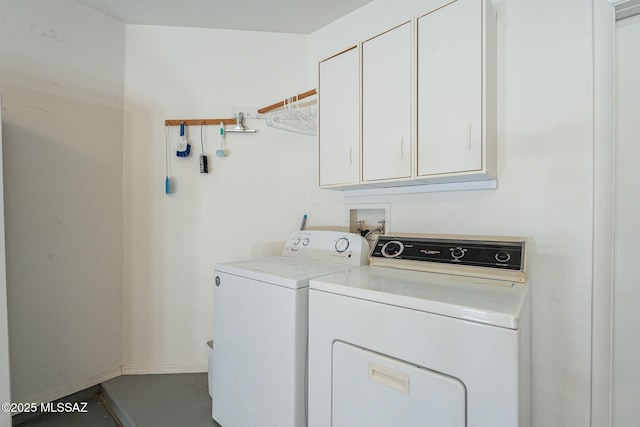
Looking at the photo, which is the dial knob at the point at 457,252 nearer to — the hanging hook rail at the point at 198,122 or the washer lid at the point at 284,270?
the washer lid at the point at 284,270

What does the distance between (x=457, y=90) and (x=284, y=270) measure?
107 cm

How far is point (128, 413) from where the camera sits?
5.24ft

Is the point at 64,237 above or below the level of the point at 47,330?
above

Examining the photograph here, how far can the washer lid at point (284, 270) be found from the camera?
119 centimetres

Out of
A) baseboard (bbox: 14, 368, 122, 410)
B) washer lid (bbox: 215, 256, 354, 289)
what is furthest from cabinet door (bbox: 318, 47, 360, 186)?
baseboard (bbox: 14, 368, 122, 410)

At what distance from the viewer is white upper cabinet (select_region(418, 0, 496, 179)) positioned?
114cm

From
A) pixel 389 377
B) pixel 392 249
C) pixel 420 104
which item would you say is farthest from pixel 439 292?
pixel 420 104


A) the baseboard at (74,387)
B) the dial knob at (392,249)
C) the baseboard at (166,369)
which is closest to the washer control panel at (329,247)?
the dial knob at (392,249)

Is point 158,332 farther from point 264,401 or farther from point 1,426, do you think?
point 264,401

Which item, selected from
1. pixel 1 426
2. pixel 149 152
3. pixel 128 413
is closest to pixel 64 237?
pixel 149 152

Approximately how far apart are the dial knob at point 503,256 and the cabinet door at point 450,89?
1.18 feet

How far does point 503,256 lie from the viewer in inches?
46.1

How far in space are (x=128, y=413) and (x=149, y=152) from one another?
160 centimetres

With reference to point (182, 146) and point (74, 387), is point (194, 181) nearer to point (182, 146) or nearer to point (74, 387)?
point (182, 146)
